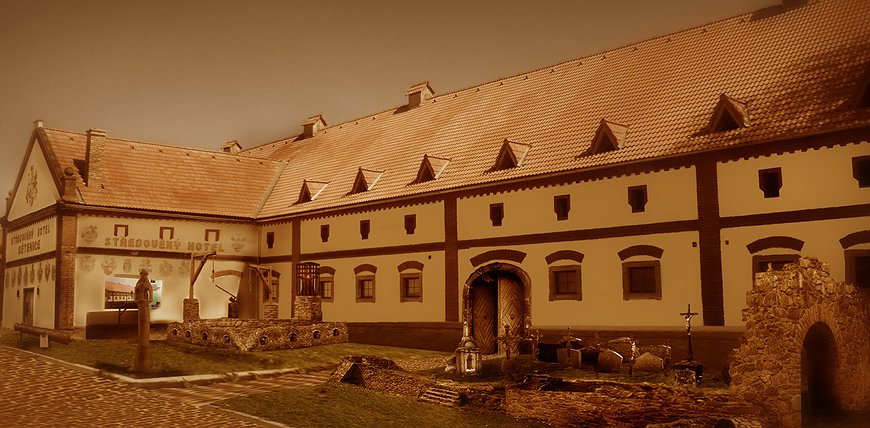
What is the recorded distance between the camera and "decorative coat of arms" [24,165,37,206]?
39084mm

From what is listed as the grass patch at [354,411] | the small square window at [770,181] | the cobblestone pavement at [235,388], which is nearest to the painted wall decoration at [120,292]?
the cobblestone pavement at [235,388]

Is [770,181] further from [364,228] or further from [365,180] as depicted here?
[365,180]

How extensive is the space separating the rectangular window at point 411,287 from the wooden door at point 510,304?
409 centimetres

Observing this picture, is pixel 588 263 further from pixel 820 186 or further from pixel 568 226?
pixel 820 186

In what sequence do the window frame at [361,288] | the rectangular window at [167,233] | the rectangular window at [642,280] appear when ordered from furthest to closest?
the rectangular window at [167,233], the window frame at [361,288], the rectangular window at [642,280]

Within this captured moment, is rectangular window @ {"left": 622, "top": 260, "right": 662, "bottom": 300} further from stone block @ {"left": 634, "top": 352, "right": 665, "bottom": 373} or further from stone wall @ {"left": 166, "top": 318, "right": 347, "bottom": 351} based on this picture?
stone wall @ {"left": 166, "top": 318, "right": 347, "bottom": 351}

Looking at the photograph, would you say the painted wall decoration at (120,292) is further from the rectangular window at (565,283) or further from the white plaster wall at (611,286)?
the rectangular window at (565,283)

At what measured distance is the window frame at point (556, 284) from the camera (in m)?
27.6

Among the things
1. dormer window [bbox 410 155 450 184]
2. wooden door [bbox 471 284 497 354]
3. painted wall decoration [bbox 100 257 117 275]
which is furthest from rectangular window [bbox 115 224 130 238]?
wooden door [bbox 471 284 497 354]

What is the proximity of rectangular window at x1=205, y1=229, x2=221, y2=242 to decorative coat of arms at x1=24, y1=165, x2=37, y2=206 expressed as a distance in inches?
350

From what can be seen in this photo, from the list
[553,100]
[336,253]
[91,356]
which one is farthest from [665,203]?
[91,356]

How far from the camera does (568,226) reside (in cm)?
2806

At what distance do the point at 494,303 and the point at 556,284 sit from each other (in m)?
3.38

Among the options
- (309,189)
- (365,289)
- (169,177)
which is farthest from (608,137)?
(169,177)
